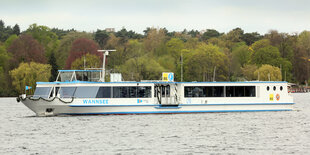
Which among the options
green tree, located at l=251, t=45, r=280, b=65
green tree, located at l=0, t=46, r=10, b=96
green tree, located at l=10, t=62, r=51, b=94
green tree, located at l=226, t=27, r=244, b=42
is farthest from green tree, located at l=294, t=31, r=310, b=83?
green tree, located at l=0, t=46, r=10, b=96

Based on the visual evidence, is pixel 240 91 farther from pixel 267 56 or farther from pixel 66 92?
pixel 267 56

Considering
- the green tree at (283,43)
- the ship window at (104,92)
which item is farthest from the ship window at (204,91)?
the green tree at (283,43)

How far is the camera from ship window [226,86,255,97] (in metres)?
50.3

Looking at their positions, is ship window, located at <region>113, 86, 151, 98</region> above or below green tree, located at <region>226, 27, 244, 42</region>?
below

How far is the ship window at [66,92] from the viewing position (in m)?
46.9

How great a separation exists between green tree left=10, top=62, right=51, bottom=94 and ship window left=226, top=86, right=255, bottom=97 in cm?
5434

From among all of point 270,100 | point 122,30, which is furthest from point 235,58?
point 270,100

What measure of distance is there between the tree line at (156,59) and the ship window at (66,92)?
42704 mm

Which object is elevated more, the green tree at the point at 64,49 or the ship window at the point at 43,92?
the green tree at the point at 64,49

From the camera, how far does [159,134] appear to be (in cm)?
3703

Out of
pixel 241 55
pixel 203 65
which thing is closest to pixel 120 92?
pixel 203 65

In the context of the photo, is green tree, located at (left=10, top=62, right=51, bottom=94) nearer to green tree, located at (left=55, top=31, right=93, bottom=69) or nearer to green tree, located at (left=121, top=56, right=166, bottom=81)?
green tree, located at (left=121, top=56, right=166, bottom=81)

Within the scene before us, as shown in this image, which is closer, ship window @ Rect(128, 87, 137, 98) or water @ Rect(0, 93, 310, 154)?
water @ Rect(0, 93, 310, 154)

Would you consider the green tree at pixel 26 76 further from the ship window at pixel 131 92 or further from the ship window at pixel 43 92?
the ship window at pixel 131 92
